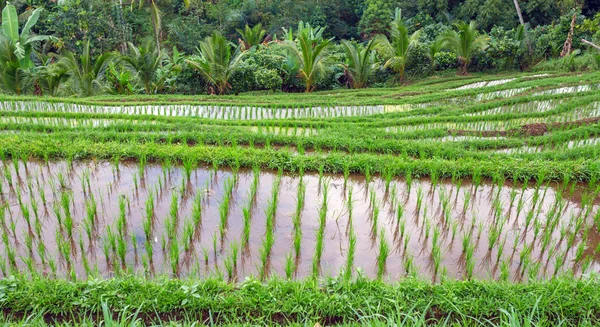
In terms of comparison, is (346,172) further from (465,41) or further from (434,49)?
(465,41)

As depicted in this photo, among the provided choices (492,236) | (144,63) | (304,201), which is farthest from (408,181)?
(144,63)

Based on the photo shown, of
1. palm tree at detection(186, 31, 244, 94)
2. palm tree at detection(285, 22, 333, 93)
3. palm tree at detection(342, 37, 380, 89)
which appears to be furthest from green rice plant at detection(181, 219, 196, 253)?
palm tree at detection(342, 37, 380, 89)

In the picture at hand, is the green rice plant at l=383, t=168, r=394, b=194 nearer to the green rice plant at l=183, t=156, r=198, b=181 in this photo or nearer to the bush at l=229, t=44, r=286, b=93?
the green rice plant at l=183, t=156, r=198, b=181

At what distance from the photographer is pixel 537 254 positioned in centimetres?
329

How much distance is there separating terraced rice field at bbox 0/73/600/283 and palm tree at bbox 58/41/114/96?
5.00m

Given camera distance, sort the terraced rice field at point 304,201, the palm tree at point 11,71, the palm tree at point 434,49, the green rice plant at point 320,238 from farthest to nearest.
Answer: the palm tree at point 434,49 < the palm tree at point 11,71 < the terraced rice field at point 304,201 < the green rice plant at point 320,238

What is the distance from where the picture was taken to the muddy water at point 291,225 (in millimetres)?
3074

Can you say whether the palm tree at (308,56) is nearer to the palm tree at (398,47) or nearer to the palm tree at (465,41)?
the palm tree at (398,47)

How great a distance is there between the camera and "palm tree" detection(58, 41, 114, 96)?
36.7 feet

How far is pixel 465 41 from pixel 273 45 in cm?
591

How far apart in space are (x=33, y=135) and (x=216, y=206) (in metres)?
2.96

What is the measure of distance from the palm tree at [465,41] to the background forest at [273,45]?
0.15 ft

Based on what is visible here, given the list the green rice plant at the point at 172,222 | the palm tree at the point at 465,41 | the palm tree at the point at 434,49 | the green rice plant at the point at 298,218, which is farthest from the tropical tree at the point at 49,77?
the palm tree at the point at 465,41

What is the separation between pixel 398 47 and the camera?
13320 mm
